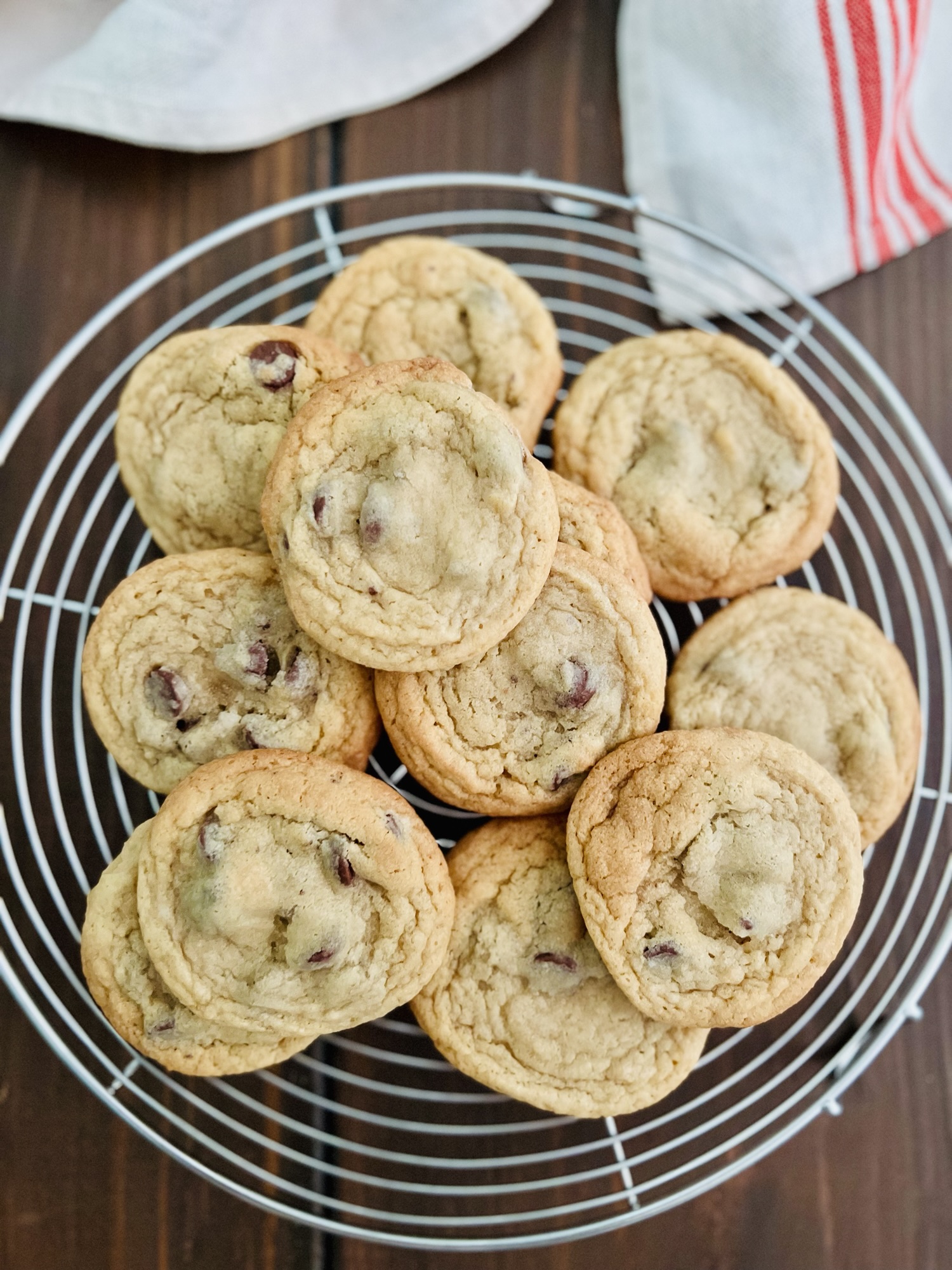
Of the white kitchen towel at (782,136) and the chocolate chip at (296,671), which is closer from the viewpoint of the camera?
the chocolate chip at (296,671)

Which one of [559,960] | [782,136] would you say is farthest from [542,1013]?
[782,136]

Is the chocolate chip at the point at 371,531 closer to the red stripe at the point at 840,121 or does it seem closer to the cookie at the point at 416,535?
the cookie at the point at 416,535

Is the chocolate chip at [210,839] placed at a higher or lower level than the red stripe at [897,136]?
lower

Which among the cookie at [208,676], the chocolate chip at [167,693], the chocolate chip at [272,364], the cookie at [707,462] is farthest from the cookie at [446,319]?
the chocolate chip at [167,693]

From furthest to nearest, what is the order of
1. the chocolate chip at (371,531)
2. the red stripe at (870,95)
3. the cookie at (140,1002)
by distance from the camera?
the red stripe at (870,95) → the cookie at (140,1002) → the chocolate chip at (371,531)

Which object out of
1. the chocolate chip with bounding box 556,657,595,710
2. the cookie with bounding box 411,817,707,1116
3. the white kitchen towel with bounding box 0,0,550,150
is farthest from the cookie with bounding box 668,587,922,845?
the white kitchen towel with bounding box 0,0,550,150

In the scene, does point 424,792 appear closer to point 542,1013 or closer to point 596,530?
point 542,1013
